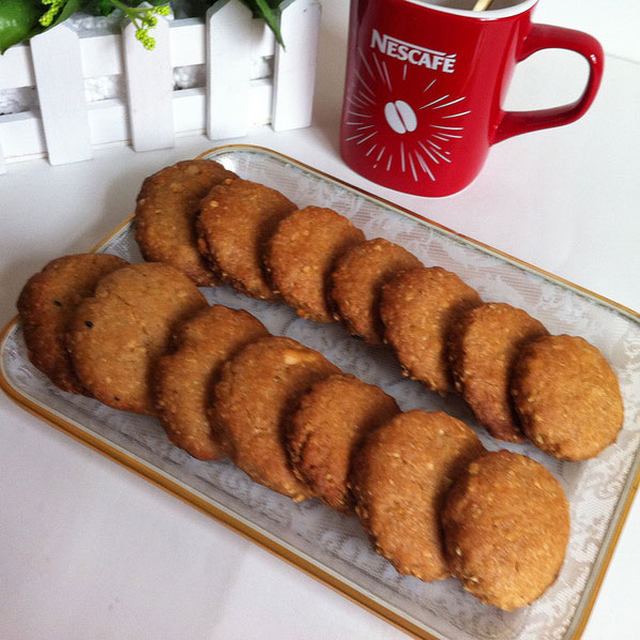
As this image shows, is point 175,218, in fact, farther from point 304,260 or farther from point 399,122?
point 399,122

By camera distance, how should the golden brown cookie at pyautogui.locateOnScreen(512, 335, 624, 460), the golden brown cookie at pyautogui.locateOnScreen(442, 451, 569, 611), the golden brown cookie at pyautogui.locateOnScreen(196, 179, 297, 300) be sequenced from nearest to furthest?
the golden brown cookie at pyautogui.locateOnScreen(442, 451, 569, 611), the golden brown cookie at pyautogui.locateOnScreen(512, 335, 624, 460), the golden brown cookie at pyautogui.locateOnScreen(196, 179, 297, 300)

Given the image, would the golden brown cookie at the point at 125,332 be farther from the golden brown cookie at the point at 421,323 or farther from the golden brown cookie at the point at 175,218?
the golden brown cookie at the point at 421,323

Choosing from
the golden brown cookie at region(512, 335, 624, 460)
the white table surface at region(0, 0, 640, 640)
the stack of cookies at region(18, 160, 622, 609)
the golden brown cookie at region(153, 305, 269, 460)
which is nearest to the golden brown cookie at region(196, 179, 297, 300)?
the stack of cookies at region(18, 160, 622, 609)

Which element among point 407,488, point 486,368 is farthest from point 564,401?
point 407,488

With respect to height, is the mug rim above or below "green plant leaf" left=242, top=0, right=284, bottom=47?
above

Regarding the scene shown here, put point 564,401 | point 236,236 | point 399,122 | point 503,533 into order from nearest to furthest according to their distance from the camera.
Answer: point 503,533 < point 564,401 < point 236,236 < point 399,122

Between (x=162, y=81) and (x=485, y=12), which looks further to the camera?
(x=162, y=81)

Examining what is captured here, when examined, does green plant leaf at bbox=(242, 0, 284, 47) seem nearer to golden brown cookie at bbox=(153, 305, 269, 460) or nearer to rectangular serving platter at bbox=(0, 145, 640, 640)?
rectangular serving platter at bbox=(0, 145, 640, 640)
